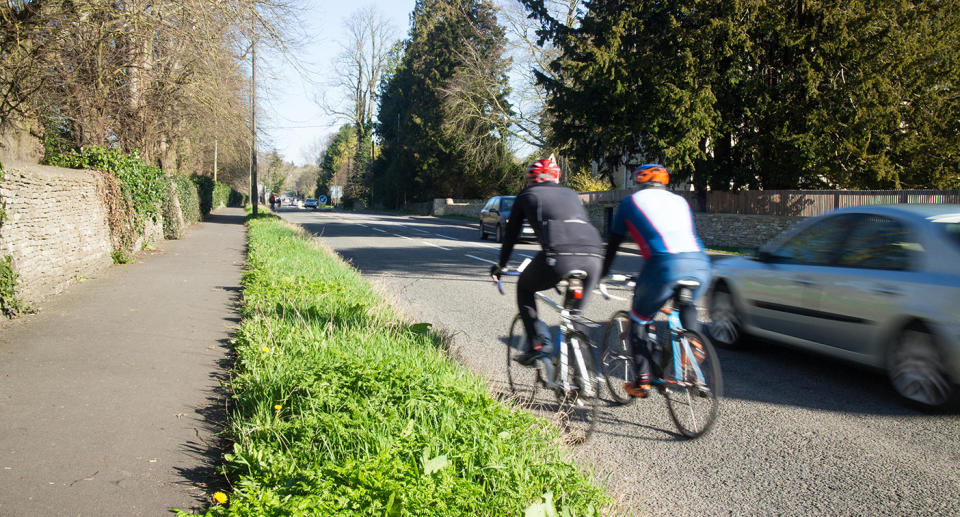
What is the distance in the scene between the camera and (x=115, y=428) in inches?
176

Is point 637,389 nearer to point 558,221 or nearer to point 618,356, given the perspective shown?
point 618,356

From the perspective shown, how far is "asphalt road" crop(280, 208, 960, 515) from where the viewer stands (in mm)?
3621

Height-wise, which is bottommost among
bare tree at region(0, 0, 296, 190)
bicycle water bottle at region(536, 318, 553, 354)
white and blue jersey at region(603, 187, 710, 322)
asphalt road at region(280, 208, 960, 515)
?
asphalt road at region(280, 208, 960, 515)

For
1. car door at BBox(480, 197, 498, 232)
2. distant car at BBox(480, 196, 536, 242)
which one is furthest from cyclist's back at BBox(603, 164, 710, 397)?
car door at BBox(480, 197, 498, 232)

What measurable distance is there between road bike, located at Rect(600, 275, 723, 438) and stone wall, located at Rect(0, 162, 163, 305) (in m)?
7.42

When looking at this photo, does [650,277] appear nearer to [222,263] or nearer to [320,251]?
[320,251]

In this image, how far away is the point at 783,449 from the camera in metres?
4.34

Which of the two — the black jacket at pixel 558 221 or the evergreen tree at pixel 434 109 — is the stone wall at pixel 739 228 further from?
the black jacket at pixel 558 221

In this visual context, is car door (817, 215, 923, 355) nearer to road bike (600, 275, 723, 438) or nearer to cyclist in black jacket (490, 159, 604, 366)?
road bike (600, 275, 723, 438)

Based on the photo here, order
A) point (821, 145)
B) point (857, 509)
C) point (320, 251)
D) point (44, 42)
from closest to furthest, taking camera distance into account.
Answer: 1. point (857, 509)
2. point (44, 42)
3. point (320, 251)
4. point (821, 145)

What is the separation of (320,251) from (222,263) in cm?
223

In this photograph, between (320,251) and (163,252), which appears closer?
(320,251)

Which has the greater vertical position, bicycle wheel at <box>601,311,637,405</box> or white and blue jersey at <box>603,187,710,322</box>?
white and blue jersey at <box>603,187,710,322</box>

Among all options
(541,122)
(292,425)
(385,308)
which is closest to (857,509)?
(292,425)
